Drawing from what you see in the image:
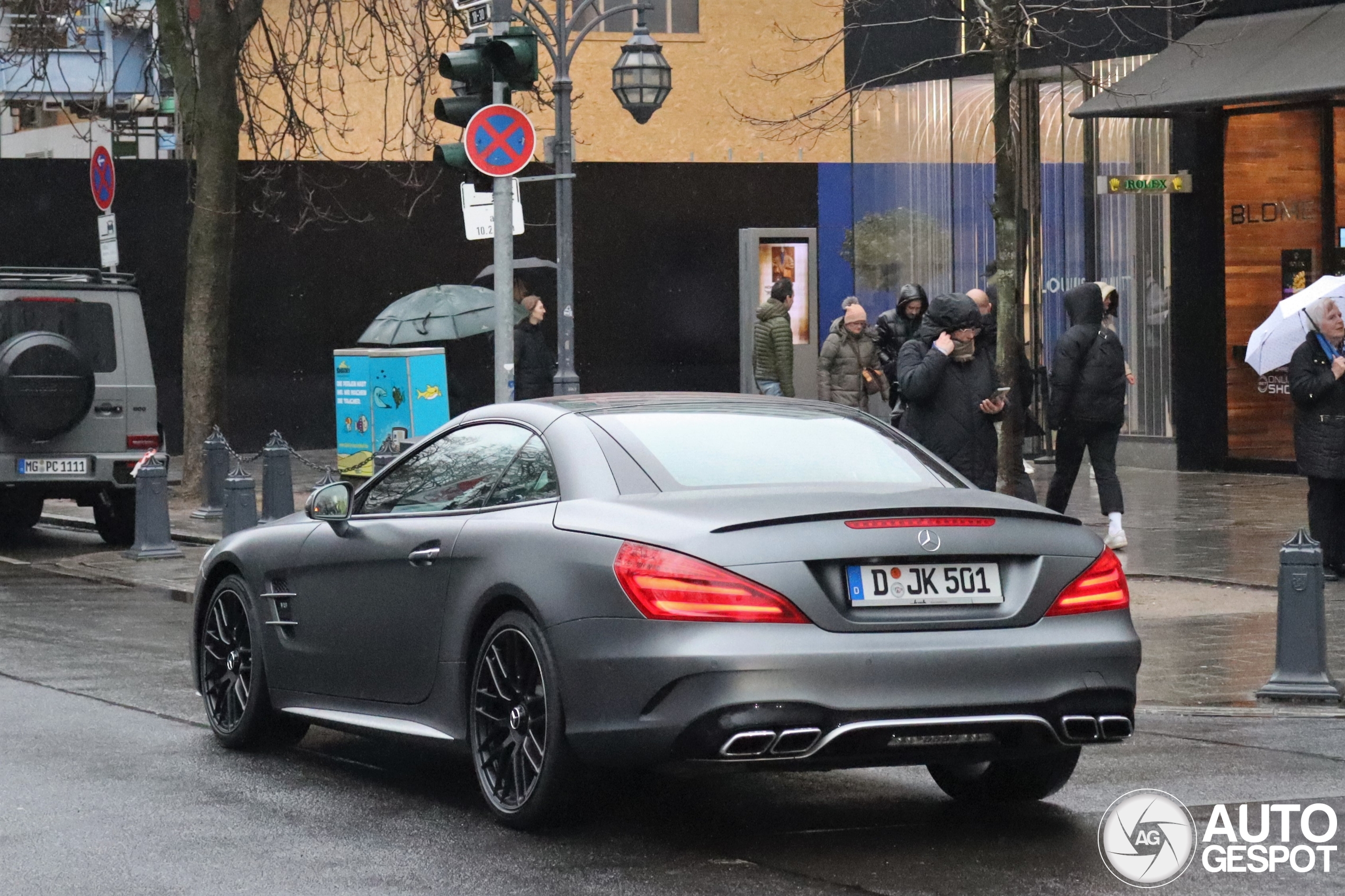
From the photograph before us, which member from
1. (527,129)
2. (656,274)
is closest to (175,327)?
(656,274)

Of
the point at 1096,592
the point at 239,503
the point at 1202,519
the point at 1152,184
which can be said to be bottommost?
the point at 1202,519

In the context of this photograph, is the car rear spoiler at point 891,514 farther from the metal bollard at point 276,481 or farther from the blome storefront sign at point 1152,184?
the blome storefront sign at point 1152,184

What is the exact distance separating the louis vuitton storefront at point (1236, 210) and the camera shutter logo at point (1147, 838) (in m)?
13.4

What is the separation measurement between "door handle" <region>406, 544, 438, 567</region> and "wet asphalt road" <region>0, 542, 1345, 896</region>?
0.71 m

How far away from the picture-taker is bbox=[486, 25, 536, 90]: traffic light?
1230cm

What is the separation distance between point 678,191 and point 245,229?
19.4 feet

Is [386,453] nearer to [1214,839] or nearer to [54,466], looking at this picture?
[54,466]

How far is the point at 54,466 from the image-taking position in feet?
53.4

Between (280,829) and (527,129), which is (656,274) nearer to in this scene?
(527,129)

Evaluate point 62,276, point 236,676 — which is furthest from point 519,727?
point 62,276

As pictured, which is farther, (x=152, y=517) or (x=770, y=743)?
(x=152, y=517)

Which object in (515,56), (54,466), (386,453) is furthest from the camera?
(386,453)

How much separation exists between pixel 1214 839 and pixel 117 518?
41.7ft

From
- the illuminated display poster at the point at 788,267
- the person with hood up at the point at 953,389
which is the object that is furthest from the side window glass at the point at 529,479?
the illuminated display poster at the point at 788,267
